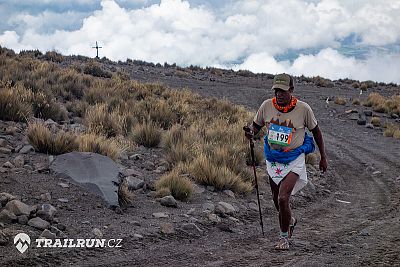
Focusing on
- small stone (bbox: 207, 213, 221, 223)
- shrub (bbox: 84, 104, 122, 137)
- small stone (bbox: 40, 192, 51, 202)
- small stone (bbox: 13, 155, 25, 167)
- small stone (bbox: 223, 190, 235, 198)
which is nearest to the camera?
small stone (bbox: 40, 192, 51, 202)

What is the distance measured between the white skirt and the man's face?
2.32ft

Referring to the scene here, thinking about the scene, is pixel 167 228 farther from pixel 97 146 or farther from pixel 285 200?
pixel 97 146

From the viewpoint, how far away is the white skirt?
5.70 m

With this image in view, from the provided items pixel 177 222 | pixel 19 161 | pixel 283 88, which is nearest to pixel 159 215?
pixel 177 222

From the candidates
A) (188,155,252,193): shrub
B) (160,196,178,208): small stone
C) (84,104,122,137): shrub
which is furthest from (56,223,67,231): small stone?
(84,104,122,137): shrub

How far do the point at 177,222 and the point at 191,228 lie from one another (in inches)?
9.8

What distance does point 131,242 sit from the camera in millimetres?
5652

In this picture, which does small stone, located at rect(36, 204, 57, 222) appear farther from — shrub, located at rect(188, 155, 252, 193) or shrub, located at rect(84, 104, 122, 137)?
shrub, located at rect(84, 104, 122, 137)

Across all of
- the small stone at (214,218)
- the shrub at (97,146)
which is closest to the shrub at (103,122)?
the shrub at (97,146)

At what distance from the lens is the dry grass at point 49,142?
820 centimetres

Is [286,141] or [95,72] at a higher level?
[95,72]

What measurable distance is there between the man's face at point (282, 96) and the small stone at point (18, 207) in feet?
11.3

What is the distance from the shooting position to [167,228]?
6.24 metres

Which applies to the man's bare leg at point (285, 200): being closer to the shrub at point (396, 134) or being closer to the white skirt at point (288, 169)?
the white skirt at point (288, 169)
